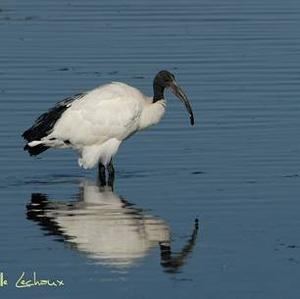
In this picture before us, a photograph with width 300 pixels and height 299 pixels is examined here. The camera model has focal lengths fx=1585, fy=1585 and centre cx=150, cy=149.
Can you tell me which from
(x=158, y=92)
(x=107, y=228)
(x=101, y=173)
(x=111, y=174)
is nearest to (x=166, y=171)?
(x=111, y=174)

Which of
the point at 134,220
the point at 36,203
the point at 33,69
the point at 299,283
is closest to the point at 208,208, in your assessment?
the point at 134,220

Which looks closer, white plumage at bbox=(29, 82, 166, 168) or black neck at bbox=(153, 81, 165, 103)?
white plumage at bbox=(29, 82, 166, 168)

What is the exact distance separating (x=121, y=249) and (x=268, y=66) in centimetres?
939

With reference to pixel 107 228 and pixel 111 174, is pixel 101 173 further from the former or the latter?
pixel 107 228

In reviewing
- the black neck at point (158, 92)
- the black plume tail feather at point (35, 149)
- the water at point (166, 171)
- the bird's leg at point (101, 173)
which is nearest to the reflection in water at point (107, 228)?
the water at point (166, 171)

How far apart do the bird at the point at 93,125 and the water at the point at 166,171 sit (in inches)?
8.0

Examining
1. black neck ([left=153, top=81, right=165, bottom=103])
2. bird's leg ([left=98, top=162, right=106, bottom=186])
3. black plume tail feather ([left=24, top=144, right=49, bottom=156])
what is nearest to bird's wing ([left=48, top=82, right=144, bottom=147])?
black plume tail feather ([left=24, top=144, right=49, bottom=156])

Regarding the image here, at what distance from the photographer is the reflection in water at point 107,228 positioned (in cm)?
1130

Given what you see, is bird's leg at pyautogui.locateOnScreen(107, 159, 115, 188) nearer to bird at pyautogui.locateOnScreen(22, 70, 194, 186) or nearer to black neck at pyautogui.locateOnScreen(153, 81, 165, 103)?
bird at pyautogui.locateOnScreen(22, 70, 194, 186)

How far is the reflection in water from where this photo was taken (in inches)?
445

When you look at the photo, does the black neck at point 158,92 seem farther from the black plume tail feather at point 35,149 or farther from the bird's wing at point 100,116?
the black plume tail feather at point 35,149

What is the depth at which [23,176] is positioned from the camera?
47.2 ft

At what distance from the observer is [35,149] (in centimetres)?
1477

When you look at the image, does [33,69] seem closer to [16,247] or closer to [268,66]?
[268,66]
